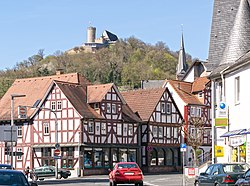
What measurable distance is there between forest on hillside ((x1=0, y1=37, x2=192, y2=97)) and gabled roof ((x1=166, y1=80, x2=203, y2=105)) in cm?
4210

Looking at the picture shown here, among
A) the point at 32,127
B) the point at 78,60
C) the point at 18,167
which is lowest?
the point at 18,167

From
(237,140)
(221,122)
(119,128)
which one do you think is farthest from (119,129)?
(237,140)

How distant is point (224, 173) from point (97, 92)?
47.2 meters

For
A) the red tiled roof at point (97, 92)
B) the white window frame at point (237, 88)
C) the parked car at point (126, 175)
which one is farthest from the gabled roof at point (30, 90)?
the white window frame at point (237, 88)

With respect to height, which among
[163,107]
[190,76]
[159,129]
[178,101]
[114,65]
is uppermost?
[114,65]

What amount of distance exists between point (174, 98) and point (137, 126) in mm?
12551

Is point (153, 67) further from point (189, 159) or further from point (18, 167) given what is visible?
point (18, 167)

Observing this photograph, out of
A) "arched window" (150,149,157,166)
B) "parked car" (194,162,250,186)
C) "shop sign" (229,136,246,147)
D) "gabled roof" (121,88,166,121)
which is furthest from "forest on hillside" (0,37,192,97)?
"parked car" (194,162,250,186)

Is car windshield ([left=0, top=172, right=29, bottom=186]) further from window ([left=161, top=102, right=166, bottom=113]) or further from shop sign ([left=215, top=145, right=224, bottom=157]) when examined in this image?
window ([left=161, top=102, right=166, bottom=113])

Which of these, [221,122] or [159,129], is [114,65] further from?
[221,122]

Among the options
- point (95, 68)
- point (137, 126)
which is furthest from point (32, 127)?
point (95, 68)

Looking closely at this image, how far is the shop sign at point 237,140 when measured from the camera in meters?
33.1

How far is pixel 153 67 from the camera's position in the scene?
15600cm

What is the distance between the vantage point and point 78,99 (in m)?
70.0
